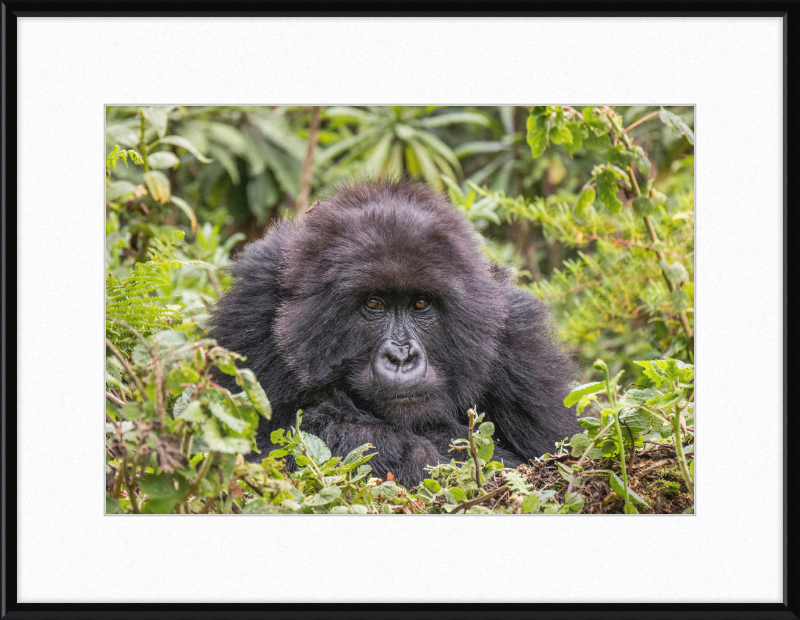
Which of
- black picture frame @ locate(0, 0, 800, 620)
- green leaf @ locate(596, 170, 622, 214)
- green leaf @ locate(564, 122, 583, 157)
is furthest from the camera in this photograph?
green leaf @ locate(596, 170, 622, 214)

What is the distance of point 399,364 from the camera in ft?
11.9

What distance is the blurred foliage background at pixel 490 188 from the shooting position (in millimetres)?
4055

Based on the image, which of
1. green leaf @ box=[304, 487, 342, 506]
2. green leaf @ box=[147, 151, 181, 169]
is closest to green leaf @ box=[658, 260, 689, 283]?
green leaf @ box=[304, 487, 342, 506]

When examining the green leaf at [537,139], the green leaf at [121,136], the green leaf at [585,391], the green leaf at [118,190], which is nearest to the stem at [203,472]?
the green leaf at [585,391]

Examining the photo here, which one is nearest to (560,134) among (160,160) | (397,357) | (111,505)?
(397,357)

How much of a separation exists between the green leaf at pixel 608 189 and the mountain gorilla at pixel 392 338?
27.6 inches

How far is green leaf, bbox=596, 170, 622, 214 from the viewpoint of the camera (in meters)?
3.99

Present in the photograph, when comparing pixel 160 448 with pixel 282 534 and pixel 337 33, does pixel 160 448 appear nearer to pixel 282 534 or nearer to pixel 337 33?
pixel 282 534

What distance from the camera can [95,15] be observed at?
2662 mm

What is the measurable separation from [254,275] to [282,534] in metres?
1.94

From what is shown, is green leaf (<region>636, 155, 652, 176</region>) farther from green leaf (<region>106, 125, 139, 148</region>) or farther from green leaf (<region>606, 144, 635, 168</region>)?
green leaf (<region>106, 125, 139, 148</region>)

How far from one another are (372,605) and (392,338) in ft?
→ 4.90

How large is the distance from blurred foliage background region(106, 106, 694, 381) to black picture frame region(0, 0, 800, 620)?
573 mm

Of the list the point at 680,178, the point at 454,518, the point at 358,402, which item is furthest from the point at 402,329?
the point at 680,178
